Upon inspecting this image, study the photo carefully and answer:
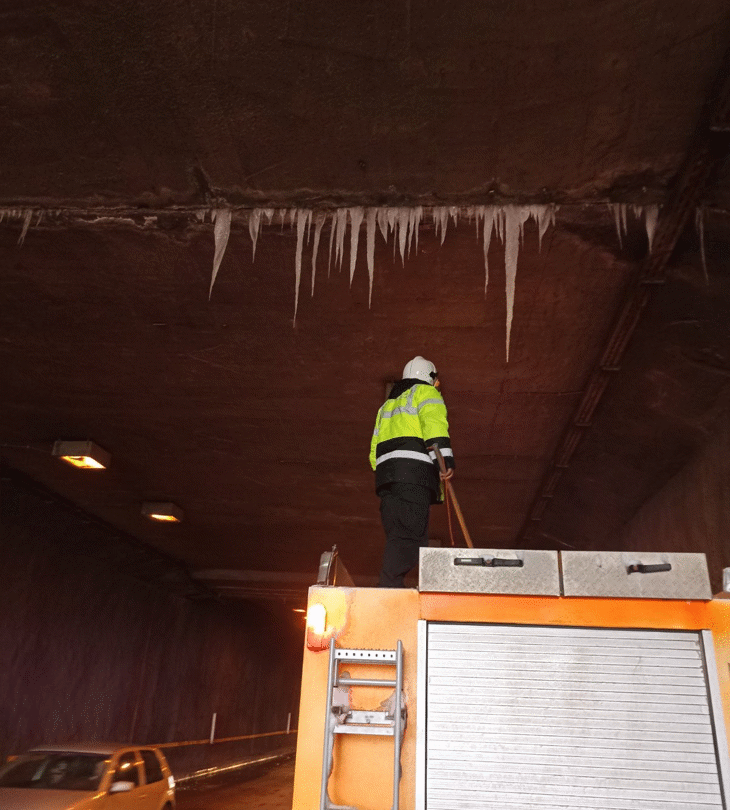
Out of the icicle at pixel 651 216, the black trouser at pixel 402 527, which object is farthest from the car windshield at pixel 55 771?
the icicle at pixel 651 216

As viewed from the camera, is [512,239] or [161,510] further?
[161,510]

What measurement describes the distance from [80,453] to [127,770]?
4.45 metres

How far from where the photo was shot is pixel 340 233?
19.7 feet

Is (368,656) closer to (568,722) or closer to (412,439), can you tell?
(568,722)

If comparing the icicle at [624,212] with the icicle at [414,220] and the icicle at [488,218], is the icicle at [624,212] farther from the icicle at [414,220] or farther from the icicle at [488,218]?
the icicle at [414,220]

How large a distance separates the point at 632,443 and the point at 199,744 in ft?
55.1

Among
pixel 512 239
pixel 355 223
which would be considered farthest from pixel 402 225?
pixel 512 239

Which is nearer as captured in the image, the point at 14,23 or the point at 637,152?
the point at 14,23

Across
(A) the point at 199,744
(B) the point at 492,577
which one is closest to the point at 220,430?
(B) the point at 492,577

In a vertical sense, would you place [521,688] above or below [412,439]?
below

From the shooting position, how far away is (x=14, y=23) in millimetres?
4523

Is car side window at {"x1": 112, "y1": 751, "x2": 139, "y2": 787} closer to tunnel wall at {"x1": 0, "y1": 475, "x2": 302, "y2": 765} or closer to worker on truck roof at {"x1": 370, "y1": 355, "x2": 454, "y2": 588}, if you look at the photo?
tunnel wall at {"x1": 0, "y1": 475, "x2": 302, "y2": 765}

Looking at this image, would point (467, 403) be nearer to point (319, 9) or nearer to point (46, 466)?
point (319, 9)

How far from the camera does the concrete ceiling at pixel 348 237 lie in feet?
14.9
